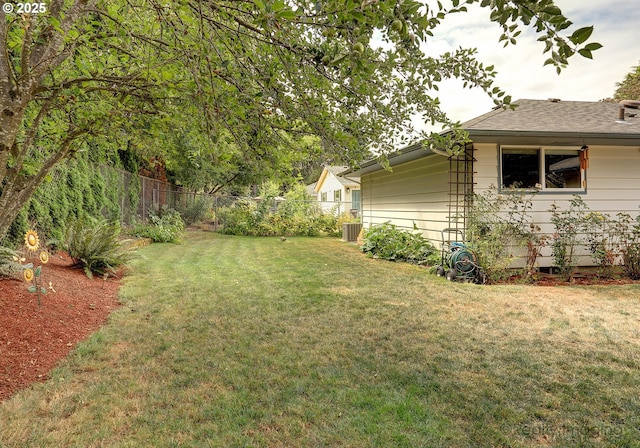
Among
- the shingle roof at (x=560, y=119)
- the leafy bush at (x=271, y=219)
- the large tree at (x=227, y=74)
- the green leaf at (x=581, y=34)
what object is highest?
the shingle roof at (x=560, y=119)

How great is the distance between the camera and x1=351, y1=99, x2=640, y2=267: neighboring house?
22.2 feet

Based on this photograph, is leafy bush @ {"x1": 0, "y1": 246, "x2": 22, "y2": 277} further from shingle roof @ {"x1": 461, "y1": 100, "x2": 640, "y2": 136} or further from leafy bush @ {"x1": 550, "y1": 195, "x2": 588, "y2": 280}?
leafy bush @ {"x1": 550, "y1": 195, "x2": 588, "y2": 280}

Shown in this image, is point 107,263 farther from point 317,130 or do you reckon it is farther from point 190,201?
point 190,201

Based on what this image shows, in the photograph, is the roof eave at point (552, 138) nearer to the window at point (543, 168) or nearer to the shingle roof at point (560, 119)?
the shingle roof at point (560, 119)

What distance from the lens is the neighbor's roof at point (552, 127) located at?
6492 millimetres

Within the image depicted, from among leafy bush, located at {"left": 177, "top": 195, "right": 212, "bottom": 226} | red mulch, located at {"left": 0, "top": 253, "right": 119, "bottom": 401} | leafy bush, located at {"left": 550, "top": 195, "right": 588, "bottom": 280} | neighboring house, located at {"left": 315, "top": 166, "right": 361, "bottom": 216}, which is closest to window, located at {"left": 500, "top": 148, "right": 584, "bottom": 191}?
leafy bush, located at {"left": 550, "top": 195, "right": 588, "bottom": 280}

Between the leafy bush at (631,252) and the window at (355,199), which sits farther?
the window at (355,199)

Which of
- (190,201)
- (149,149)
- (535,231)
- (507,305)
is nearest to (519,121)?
(535,231)

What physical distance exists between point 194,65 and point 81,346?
2.62 metres

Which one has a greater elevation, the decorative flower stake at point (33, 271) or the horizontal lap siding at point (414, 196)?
the horizontal lap siding at point (414, 196)

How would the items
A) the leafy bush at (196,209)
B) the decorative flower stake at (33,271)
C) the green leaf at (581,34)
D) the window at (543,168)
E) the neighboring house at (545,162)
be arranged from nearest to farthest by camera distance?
the green leaf at (581,34)
the decorative flower stake at (33,271)
the neighboring house at (545,162)
the window at (543,168)
the leafy bush at (196,209)

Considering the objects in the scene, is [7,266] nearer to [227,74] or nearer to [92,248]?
[92,248]

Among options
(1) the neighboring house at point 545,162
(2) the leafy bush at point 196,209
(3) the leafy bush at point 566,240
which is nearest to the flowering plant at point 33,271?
(1) the neighboring house at point 545,162

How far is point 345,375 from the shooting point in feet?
9.06
